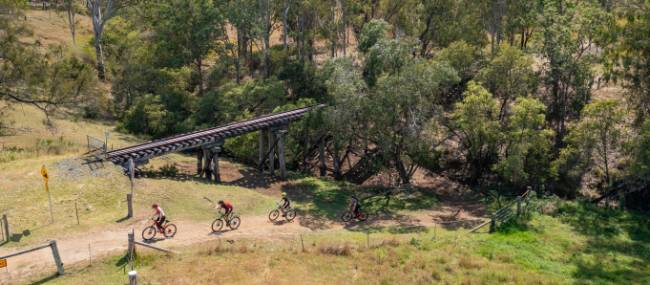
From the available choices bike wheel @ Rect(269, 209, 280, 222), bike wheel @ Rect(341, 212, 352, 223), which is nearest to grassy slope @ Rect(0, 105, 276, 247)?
bike wheel @ Rect(269, 209, 280, 222)

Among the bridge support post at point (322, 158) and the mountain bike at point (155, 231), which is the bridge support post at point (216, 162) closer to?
the bridge support post at point (322, 158)

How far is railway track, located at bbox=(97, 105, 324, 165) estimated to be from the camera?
29.8 metres

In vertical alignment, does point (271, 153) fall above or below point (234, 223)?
above

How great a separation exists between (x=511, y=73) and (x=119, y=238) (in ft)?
100

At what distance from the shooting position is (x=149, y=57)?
173 feet

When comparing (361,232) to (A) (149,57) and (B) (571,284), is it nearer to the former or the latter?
(B) (571,284)

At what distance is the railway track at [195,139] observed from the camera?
29.8 metres

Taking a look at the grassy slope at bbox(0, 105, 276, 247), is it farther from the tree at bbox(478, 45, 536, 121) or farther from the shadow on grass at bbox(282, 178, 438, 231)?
the tree at bbox(478, 45, 536, 121)

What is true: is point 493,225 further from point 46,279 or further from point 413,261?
point 46,279

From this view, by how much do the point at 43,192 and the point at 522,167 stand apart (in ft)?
93.2

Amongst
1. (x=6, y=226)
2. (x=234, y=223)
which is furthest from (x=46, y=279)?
(x=234, y=223)

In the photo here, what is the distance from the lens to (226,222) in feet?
83.1

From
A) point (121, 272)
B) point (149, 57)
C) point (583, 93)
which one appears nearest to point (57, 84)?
point (149, 57)

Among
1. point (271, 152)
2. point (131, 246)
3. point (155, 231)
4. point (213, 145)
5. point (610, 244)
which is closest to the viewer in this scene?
point (131, 246)
